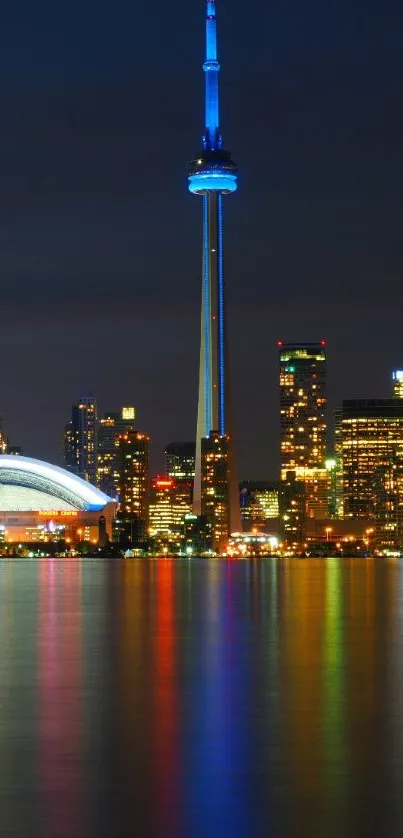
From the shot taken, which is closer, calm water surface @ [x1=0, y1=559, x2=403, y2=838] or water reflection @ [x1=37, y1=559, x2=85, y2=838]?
calm water surface @ [x1=0, y1=559, x2=403, y2=838]

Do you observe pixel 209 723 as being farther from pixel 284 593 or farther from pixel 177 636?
pixel 284 593

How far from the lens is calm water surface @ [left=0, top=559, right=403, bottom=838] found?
70.4 ft

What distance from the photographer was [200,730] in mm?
30109

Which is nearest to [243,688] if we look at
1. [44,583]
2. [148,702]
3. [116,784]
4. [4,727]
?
[148,702]

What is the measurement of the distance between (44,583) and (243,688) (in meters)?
83.9

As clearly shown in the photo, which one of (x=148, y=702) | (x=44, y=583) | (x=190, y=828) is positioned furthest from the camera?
(x=44, y=583)

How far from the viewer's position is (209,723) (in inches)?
1230

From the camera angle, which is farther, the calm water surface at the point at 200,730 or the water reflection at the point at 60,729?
the water reflection at the point at 60,729

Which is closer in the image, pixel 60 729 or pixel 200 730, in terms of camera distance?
pixel 60 729

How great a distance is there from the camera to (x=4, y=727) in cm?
3008

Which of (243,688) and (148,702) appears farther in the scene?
(243,688)

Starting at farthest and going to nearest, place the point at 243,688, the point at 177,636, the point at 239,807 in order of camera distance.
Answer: the point at 177,636
the point at 243,688
the point at 239,807

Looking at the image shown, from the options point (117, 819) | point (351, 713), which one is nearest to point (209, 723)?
point (351, 713)

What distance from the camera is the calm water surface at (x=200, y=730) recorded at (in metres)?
21.5
